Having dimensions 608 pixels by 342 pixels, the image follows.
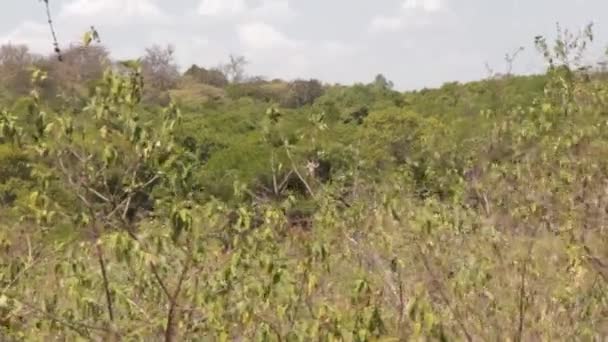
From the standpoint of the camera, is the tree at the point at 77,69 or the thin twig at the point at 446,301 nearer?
the tree at the point at 77,69

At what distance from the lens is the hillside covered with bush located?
4.36m

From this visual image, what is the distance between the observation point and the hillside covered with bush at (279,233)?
4.36 m

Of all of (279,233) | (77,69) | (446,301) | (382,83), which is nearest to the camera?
(77,69)

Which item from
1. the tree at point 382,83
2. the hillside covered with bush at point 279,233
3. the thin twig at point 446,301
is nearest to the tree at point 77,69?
the hillside covered with bush at point 279,233

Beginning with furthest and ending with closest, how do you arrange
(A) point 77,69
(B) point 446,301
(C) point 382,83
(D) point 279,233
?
(C) point 382,83 → (D) point 279,233 → (B) point 446,301 → (A) point 77,69

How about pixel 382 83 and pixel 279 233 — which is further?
pixel 382 83

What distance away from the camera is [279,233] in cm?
622

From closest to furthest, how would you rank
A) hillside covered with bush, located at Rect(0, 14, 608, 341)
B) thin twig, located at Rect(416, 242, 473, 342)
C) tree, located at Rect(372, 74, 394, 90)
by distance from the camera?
hillside covered with bush, located at Rect(0, 14, 608, 341) < thin twig, located at Rect(416, 242, 473, 342) < tree, located at Rect(372, 74, 394, 90)

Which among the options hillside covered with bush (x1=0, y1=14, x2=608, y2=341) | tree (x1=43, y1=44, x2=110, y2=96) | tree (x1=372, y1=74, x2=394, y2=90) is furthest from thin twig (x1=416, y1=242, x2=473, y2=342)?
tree (x1=372, y1=74, x2=394, y2=90)

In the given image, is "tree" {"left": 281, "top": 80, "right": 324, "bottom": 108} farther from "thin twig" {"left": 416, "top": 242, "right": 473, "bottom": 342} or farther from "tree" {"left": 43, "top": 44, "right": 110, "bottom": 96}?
"tree" {"left": 43, "top": 44, "right": 110, "bottom": 96}

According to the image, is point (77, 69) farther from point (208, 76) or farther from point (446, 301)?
point (208, 76)

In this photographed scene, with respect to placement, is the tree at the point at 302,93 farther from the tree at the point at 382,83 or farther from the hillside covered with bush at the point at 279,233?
the hillside covered with bush at the point at 279,233

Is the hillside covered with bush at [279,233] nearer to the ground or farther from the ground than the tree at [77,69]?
nearer to the ground

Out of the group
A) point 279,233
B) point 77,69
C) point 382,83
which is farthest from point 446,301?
point 382,83
